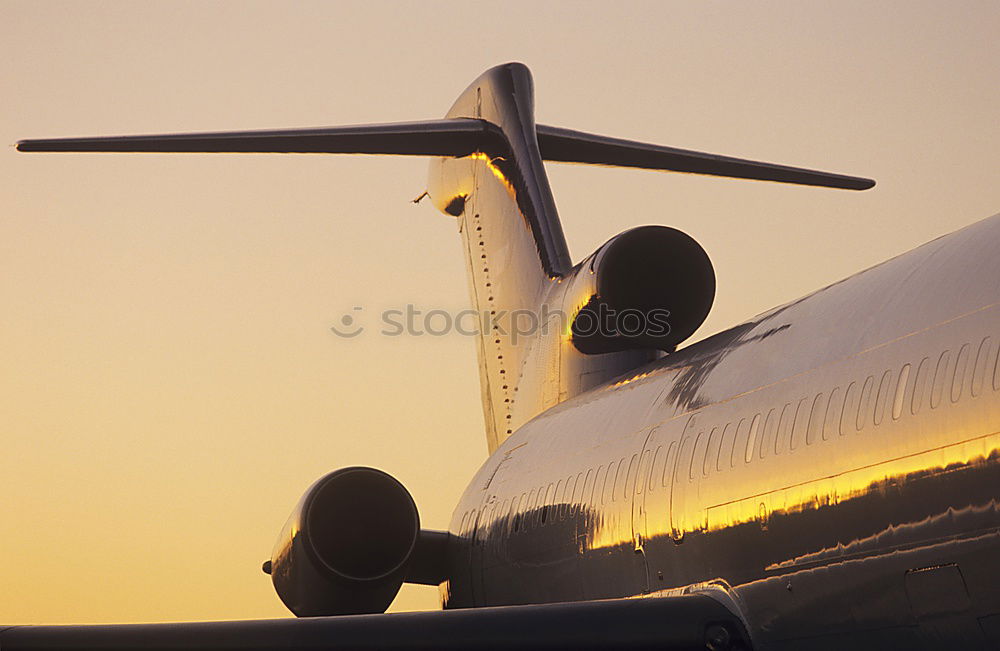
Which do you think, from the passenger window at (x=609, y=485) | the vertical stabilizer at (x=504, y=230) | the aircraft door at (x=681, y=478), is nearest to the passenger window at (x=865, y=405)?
the aircraft door at (x=681, y=478)

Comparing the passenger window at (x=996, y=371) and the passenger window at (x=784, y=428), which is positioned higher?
the passenger window at (x=996, y=371)

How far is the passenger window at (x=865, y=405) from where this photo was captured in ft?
23.9

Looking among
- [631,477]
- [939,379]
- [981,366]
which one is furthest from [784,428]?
[631,477]

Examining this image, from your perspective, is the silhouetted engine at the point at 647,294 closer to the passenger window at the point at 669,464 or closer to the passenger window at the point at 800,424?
→ the passenger window at the point at 669,464

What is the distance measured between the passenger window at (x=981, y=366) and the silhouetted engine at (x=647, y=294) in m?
7.00

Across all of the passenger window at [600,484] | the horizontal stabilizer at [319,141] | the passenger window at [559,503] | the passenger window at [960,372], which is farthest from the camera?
the horizontal stabilizer at [319,141]

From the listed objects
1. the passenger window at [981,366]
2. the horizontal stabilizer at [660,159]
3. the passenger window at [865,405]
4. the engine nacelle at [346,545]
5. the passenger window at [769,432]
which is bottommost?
the engine nacelle at [346,545]

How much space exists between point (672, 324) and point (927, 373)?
7027 millimetres

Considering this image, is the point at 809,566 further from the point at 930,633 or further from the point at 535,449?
the point at 535,449

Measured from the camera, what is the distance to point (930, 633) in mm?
6668

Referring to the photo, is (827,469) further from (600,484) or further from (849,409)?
(600,484)

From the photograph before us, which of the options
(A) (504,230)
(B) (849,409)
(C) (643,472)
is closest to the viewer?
(B) (849,409)

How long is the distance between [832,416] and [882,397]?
0.47 meters

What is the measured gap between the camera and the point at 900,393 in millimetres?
7062
